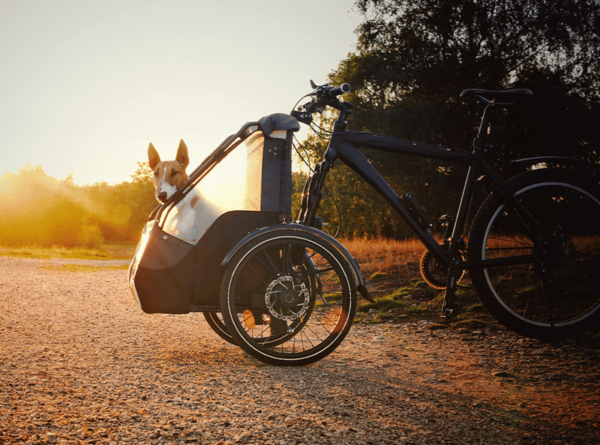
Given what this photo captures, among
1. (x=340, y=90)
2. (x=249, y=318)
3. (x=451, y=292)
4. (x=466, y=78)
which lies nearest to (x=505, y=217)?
(x=451, y=292)

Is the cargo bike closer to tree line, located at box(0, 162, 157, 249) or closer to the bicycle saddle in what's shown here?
the bicycle saddle

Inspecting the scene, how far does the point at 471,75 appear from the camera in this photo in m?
17.0

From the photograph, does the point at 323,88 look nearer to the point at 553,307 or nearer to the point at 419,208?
the point at 419,208

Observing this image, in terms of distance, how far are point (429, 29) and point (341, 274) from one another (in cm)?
1732

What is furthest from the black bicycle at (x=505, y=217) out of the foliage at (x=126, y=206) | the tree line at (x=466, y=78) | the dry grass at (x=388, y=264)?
the foliage at (x=126, y=206)

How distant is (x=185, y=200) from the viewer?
337 cm

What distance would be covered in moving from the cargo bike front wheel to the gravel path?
197mm

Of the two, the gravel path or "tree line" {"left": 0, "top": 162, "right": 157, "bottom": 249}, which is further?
"tree line" {"left": 0, "top": 162, "right": 157, "bottom": 249}

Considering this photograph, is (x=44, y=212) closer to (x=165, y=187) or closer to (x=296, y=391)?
(x=165, y=187)

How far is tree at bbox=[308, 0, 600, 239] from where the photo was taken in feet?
52.0

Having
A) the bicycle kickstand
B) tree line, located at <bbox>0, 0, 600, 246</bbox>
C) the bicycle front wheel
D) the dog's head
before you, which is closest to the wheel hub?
the bicycle kickstand

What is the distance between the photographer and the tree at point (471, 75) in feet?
52.0

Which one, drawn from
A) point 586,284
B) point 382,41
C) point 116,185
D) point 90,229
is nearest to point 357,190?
point 382,41

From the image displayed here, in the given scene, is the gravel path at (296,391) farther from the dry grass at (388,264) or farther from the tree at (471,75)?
the tree at (471,75)
